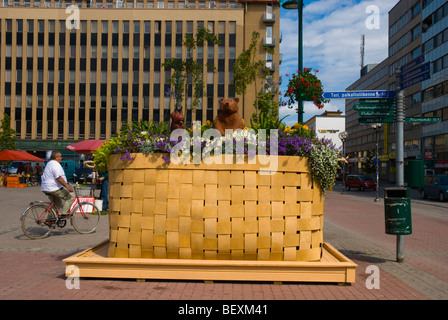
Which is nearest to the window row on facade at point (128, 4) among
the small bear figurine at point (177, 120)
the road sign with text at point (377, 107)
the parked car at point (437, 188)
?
the parked car at point (437, 188)

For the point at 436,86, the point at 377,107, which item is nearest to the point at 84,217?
the point at 377,107

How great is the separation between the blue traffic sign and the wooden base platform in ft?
12.4

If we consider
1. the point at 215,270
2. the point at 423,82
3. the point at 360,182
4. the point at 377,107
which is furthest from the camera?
the point at 423,82

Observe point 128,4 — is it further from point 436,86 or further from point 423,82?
point 436,86

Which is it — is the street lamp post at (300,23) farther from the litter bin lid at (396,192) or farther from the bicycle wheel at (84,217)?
the bicycle wheel at (84,217)

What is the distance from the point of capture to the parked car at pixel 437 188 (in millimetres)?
22431

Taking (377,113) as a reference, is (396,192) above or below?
below

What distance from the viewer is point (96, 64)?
5231cm

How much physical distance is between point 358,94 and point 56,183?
6162 millimetres

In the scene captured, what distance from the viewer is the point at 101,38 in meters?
52.0

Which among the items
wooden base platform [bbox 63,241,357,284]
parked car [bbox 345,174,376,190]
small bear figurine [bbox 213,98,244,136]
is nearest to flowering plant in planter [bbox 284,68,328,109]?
small bear figurine [bbox 213,98,244,136]

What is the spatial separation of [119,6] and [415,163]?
5372 cm

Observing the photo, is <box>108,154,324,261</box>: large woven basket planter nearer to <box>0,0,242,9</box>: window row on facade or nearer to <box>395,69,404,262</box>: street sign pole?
<box>395,69,404,262</box>: street sign pole

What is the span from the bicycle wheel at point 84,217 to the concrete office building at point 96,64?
43.2m
